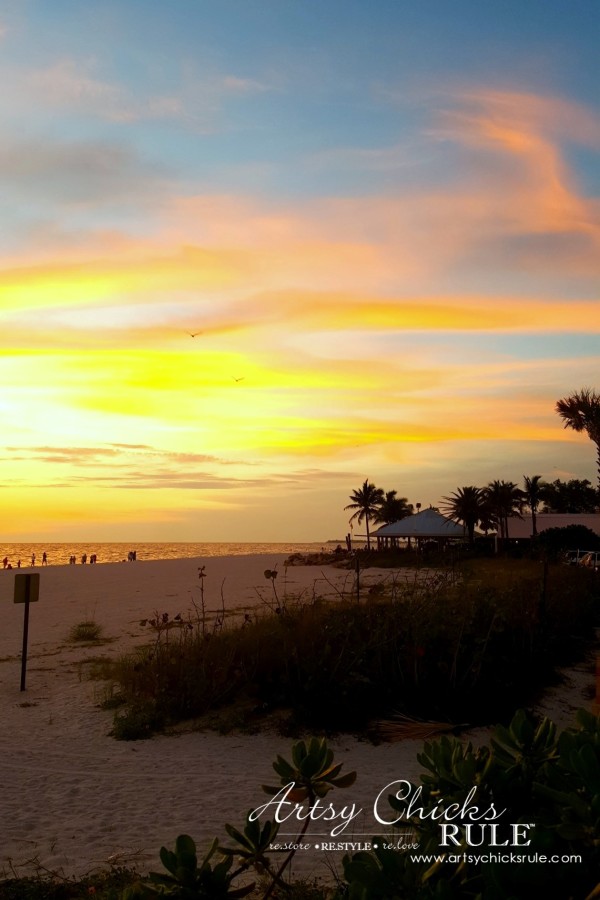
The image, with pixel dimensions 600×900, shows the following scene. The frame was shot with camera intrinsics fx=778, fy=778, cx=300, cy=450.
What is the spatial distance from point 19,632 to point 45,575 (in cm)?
1893

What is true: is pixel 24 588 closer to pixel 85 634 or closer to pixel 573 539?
pixel 85 634

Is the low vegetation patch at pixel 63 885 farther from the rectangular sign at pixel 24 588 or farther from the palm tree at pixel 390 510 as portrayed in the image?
the palm tree at pixel 390 510

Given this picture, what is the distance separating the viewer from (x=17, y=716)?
388 inches

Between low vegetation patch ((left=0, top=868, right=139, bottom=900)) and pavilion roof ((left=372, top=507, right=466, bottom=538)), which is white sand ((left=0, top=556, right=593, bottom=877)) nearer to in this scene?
low vegetation patch ((left=0, top=868, right=139, bottom=900))

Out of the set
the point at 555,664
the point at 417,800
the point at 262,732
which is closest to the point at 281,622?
the point at 262,732

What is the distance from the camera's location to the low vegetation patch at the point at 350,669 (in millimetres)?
9117

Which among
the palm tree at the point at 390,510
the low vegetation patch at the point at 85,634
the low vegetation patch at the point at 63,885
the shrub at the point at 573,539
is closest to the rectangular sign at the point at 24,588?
the low vegetation patch at the point at 85,634

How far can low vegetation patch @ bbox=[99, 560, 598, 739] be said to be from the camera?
29.9ft

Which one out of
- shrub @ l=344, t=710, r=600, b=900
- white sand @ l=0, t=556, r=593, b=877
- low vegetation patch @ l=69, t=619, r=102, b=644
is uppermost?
shrub @ l=344, t=710, r=600, b=900

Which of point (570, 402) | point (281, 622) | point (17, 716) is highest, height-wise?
point (570, 402)

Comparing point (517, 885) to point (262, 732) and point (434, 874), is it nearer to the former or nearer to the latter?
point (434, 874)

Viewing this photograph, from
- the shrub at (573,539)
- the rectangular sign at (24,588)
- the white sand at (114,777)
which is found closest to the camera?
the white sand at (114,777)

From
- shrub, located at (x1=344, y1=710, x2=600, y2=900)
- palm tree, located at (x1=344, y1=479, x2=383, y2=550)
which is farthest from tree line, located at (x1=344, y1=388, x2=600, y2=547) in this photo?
shrub, located at (x1=344, y1=710, x2=600, y2=900)

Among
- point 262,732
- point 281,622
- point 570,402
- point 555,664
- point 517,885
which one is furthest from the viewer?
point 570,402
